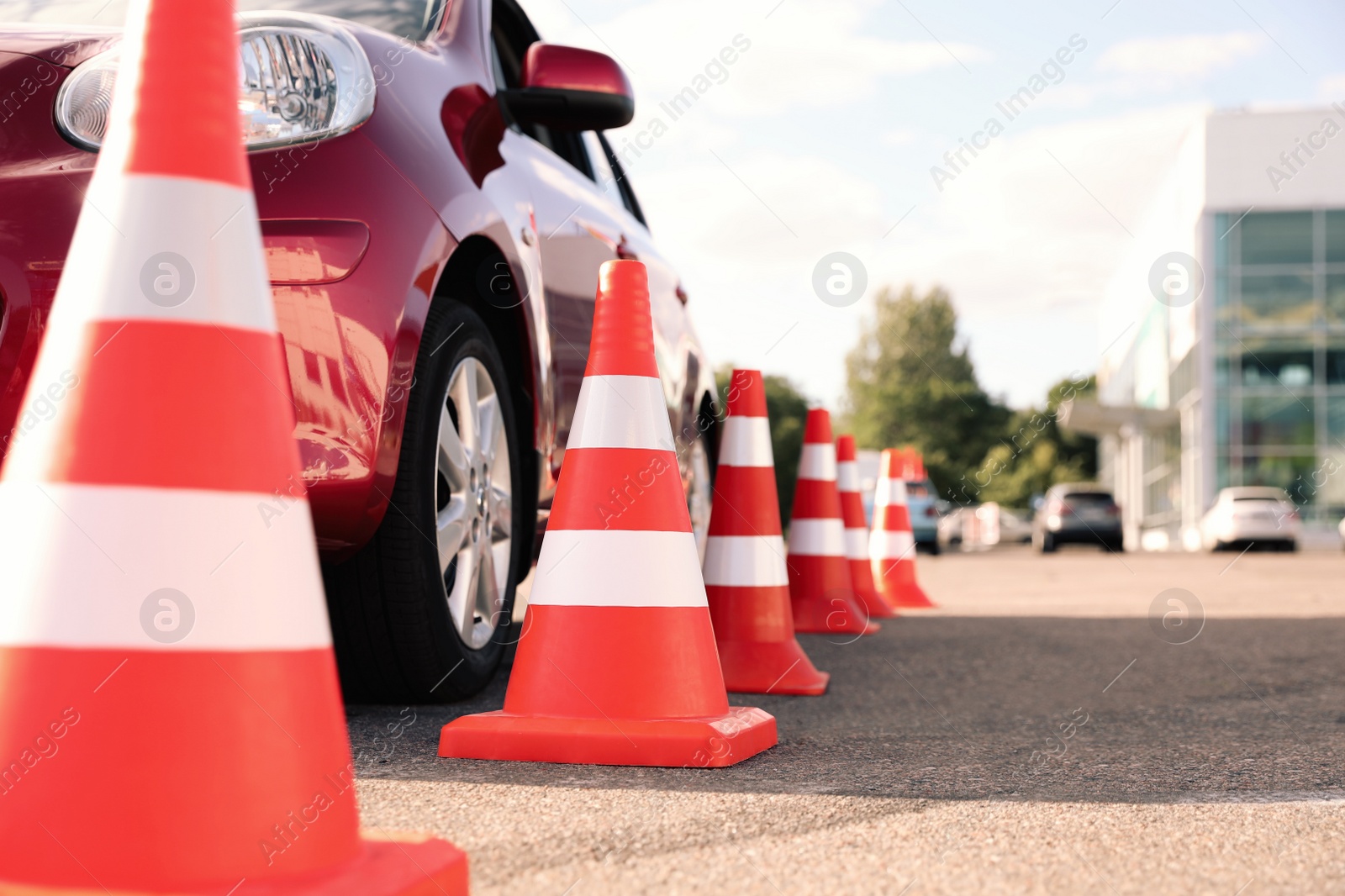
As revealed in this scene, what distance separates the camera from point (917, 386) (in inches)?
2896

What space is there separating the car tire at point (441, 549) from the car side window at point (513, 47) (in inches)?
41.7

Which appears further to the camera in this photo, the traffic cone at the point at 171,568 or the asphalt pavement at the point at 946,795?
the asphalt pavement at the point at 946,795

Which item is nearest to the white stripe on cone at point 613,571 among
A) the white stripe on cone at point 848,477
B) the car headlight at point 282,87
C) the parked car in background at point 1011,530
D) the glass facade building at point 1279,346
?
the car headlight at point 282,87

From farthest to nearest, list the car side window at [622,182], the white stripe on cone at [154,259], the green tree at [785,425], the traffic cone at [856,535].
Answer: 1. the green tree at [785,425]
2. the traffic cone at [856,535]
3. the car side window at [622,182]
4. the white stripe on cone at [154,259]

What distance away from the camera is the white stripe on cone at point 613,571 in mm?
3137

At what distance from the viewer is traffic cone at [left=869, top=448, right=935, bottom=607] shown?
956 cm

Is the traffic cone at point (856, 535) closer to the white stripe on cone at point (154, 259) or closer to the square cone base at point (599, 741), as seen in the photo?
the square cone base at point (599, 741)

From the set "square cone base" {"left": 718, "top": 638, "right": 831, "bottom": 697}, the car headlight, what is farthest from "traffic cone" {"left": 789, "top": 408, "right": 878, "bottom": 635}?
the car headlight

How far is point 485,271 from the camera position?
3.67m

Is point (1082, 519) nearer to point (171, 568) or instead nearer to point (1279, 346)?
point (1279, 346)

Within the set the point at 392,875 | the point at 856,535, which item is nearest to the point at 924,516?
the point at 856,535

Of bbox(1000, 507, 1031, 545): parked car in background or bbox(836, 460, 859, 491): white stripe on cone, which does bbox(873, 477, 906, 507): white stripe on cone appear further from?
bbox(1000, 507, 1031, 545): parked car in background

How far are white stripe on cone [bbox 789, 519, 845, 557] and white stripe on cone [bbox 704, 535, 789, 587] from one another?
2.08 meters

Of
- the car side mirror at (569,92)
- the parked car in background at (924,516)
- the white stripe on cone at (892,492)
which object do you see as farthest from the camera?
the parked car in background at (924,516)
